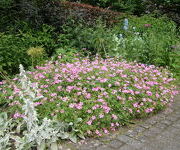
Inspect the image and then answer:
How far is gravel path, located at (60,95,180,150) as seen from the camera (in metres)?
3.26

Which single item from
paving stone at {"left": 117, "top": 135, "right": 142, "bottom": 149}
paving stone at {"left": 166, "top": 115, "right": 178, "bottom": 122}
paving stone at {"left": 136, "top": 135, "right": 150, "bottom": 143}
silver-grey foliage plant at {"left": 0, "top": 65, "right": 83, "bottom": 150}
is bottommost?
paving stone at {"left": 117, "top": 135, "right": 142, "bottom": 149}

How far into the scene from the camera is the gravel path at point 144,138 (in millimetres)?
3262

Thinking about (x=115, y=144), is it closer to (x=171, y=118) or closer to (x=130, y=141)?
(x=130, y=141)

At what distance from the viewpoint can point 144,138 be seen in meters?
3.48

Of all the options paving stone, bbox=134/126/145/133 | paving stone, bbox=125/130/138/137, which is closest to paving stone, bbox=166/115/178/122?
paving stone, bbox=134/126/145/133

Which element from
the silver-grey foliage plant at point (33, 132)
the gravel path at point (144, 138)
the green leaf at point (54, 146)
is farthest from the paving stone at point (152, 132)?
the green leaf at point (54, 146)

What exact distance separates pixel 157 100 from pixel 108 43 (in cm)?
254

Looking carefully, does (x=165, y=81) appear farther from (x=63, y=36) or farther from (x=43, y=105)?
(x=63, y=36)

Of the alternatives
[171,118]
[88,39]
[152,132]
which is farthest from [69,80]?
[88,39]

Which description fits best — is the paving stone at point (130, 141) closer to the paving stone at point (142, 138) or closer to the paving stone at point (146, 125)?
the paving stone at point (142, 138)

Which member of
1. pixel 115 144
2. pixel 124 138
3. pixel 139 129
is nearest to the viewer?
pixel 115 144

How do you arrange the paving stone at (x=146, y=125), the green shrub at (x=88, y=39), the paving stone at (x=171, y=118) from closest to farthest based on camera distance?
the paving stone at (x=146, y=125) < the paving stone at (x=171, y=118) < the green shrub at (x=88, y=39)

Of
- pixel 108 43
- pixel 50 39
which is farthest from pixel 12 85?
pixel 108 43

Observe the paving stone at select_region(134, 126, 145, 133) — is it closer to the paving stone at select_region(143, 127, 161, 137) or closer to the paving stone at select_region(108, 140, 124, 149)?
the paving stone at select_region(143, 127, 161, 137)
